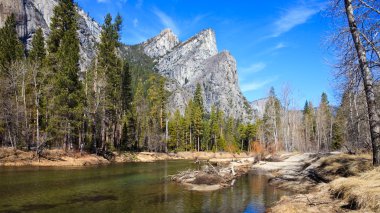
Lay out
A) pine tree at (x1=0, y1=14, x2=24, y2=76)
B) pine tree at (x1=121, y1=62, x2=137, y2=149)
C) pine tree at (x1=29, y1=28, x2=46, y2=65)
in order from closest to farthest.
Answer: pine tree at (x1=0, y1=14, x2=24, y2=76) → pine tree at (x1=29, y1=28, x2=46, y2=65) → pine tree at (x1=121, y1=62, x2=137, y2=149)

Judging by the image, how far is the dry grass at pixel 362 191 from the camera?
372 inches

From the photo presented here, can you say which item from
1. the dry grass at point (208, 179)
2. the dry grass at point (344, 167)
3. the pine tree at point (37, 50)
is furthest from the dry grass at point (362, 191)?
the pine tree at point (37, 50)

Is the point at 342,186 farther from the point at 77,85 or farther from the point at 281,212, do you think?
the point at 77,85

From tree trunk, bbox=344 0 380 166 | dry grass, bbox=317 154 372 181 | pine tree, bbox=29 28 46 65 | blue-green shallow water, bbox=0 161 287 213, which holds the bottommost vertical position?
blue-green shallow water, bbox=0 161 287 213

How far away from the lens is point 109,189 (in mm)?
21516

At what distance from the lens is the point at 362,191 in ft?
34.6

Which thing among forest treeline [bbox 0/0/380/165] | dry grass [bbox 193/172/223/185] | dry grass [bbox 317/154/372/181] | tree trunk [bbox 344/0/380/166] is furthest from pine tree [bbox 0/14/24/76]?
tree trunk [bbox 344/0/380/166]

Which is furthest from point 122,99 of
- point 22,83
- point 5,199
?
point 5,199

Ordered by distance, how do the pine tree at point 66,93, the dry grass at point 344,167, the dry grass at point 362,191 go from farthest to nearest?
the pine tree at point 66,93, the dry grass at point 344,167, the dry grass at point 362,191

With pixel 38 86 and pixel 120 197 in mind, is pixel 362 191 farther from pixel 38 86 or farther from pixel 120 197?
pixel 38 86

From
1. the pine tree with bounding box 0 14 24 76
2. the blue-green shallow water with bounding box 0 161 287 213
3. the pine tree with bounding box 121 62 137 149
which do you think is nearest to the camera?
the blue-green shallow water with bounding box 0 161 287 213

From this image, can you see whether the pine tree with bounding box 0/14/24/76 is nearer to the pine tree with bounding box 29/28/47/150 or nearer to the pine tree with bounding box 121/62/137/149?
the pine tree with bounding box 29/28/47/150

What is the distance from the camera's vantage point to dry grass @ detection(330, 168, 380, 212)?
9.46 metres

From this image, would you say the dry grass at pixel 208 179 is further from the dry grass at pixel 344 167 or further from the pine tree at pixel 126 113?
the pine tree at pixel 126 113
